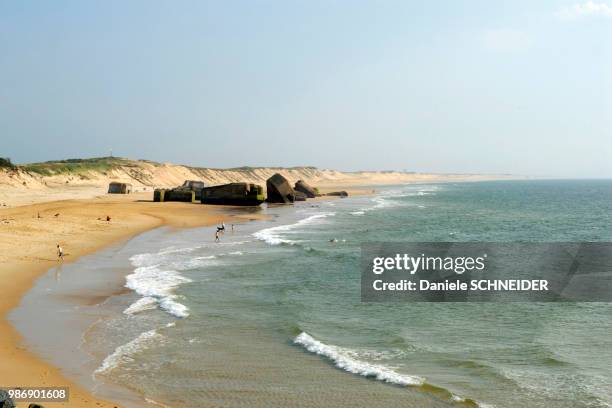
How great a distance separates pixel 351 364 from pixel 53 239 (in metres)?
23.6

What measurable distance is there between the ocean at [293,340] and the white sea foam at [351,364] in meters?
0.05

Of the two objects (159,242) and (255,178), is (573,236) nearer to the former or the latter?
(159,242)

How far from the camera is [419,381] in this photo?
11883mm

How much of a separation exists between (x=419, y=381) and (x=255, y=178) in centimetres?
15989

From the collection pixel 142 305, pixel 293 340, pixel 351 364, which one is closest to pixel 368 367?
pixel 351 364

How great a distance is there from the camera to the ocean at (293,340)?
11367 mm

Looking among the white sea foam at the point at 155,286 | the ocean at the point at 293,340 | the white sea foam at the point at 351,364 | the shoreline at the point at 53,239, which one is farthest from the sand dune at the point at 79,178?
the white sea foam at the point at 351,364

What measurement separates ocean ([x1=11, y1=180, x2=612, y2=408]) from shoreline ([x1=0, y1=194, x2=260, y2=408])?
501mm

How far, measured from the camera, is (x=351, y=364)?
1288 centimetres

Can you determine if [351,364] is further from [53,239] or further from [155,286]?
[53,239]

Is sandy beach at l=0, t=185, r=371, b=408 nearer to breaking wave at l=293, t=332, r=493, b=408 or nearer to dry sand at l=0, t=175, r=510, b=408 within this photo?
dry sand at l=0, t=175, r=510, b=408

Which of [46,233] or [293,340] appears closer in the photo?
[293,340]

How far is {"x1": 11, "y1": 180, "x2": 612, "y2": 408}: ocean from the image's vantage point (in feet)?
37.3

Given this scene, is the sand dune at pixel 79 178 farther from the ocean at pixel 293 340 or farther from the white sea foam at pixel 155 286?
the ocean at pixel 293 340
